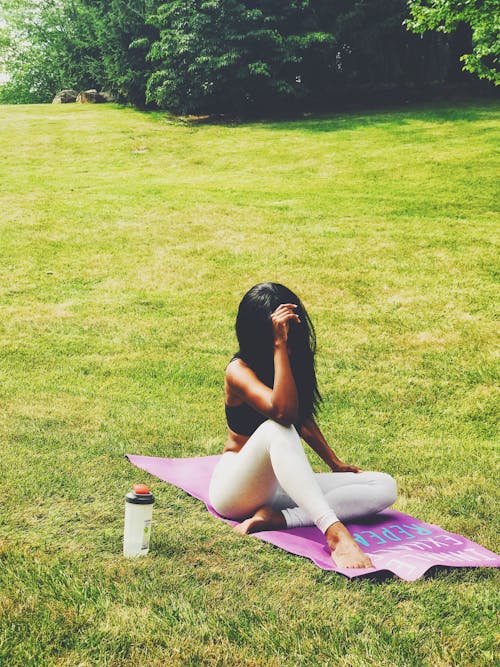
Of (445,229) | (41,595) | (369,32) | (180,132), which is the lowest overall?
(41,595)

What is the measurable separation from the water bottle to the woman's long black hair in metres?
0.93

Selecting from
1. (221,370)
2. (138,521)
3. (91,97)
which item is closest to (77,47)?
(91,97)

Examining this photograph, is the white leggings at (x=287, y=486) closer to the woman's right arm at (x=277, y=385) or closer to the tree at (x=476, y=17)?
the woman's right arm at (x=277, y=385)

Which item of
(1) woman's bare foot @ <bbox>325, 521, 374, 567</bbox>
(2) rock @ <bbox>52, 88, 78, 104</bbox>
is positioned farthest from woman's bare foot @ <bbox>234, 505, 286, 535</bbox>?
(2) rock @ <bbox>52, 88, 78, 104</bbox>

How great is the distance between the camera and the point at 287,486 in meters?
3.42

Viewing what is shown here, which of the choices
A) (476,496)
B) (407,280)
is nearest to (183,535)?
(476,496)

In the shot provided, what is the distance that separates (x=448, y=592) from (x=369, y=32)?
852 inches

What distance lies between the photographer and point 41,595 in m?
2.96

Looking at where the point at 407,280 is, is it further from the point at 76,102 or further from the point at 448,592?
the point at 76,102

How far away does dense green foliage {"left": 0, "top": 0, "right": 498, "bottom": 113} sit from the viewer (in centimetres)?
1973

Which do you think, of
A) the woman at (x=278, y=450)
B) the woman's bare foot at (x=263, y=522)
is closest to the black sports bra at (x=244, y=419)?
the woman at (x=278, y=450)

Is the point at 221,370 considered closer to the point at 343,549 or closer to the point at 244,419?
the point at 244,419

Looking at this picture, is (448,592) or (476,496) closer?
(448,592)

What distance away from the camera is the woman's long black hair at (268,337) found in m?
3.67
